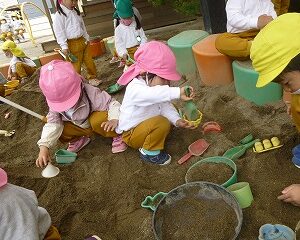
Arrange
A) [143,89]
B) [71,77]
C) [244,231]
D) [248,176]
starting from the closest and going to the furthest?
1. [244,231]
2. [248,176]
3. [143,89]
4. [71,77]

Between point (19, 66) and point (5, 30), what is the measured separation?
7.12ft

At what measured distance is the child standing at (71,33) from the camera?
411 cm

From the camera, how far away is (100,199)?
2305mm

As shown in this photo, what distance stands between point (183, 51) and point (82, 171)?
1673mm

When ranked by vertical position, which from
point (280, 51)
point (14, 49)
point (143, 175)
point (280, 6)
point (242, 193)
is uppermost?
point (280, 51)

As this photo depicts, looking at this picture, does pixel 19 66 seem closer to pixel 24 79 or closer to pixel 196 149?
pixel 24 79

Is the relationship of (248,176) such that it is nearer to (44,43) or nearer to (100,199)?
(100,199)

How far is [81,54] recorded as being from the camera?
4371mm

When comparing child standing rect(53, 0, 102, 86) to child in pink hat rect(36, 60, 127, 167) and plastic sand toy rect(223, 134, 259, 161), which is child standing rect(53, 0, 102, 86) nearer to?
child in pink hat rect(36, 60, 127, 167)

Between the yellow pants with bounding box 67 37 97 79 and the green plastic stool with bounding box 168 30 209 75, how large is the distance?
1.21 m

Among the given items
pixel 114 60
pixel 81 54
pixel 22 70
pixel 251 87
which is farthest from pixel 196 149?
pixel 22 70

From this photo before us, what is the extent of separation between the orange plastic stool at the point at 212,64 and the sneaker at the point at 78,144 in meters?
1.26

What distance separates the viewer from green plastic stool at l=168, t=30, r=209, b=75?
3572 mm

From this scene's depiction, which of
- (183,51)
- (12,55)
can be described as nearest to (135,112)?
(183,51)
